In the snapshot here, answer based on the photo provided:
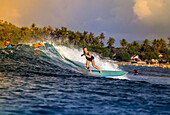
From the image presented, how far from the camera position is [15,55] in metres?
23.6

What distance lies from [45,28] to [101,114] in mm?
133375

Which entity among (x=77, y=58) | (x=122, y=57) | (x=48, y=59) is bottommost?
(x=48, y=59)

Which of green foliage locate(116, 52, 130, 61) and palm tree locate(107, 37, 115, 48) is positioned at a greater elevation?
palm tree locate(107, 37, 115, 48)

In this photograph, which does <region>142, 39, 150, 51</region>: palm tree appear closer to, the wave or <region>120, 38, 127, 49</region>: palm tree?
<region>120, 38, 127, 49</region>: palm tree

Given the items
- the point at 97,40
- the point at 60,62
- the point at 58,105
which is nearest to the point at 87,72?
the point at 60,62

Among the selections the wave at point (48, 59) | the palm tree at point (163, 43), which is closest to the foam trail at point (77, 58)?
the wave at point (48, 59)

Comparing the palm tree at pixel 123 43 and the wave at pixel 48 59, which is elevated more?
the palm tree at pixel 123 43

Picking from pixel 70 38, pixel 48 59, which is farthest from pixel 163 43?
pixel 48 59

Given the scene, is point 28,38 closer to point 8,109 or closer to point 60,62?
point 60,62

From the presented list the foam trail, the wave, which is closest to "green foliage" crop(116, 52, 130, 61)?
the wave

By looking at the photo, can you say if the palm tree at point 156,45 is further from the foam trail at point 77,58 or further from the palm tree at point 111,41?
the foam trail at point 77,58

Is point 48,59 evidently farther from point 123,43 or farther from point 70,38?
point 123,43

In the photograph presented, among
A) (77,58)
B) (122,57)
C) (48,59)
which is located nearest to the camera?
(48,59)

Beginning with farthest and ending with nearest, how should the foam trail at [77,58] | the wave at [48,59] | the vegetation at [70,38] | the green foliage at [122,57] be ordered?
1. the green foliage at [122,57]
2. the vegetation at [70,38]
3. the foam trail at [77,58]
4. the wave at [48,59]
